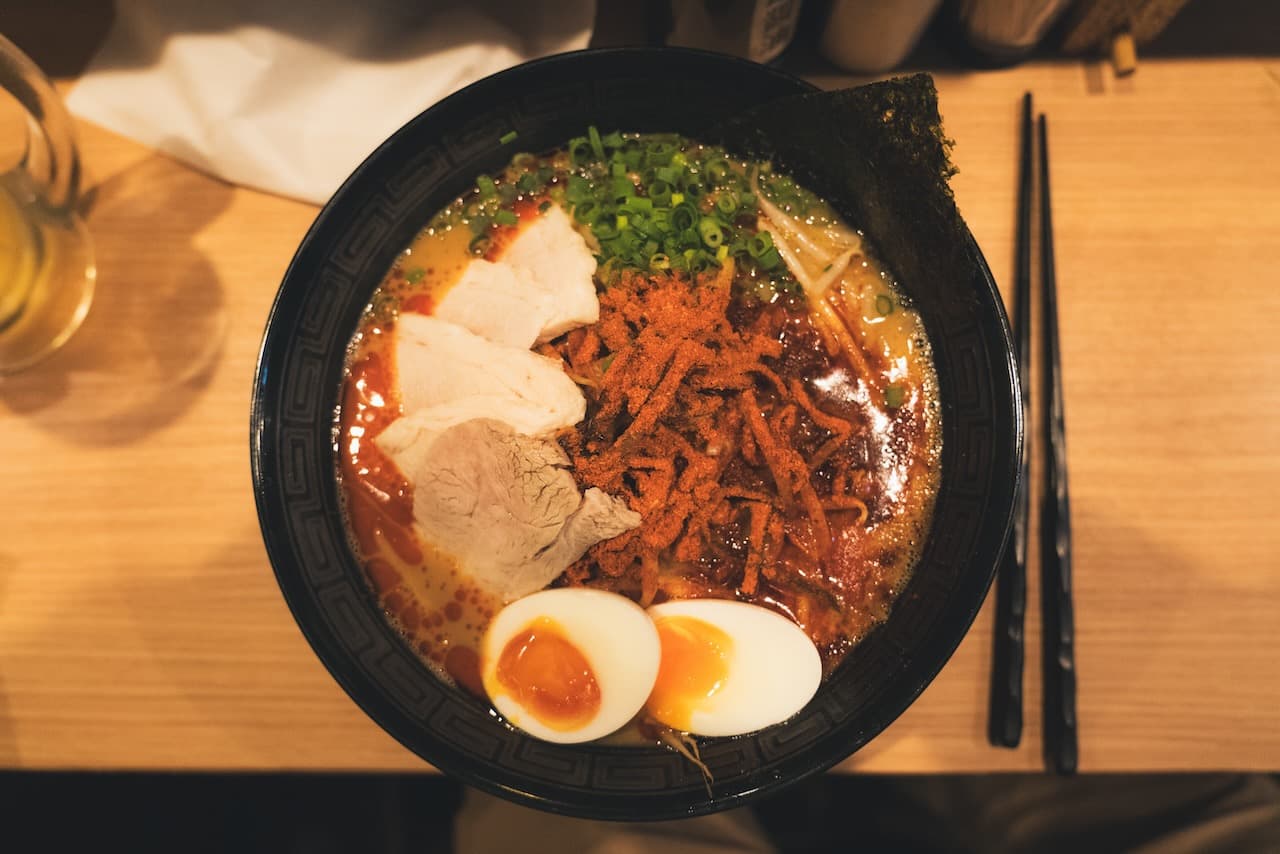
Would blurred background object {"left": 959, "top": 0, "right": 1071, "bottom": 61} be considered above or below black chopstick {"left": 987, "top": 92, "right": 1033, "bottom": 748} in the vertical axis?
above

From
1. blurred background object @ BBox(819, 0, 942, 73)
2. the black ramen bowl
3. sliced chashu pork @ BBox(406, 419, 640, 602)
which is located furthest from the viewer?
blurred background object @ BBox(819, 0, 942, 73)

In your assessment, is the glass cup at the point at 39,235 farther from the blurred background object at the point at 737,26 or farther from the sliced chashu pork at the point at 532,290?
the blurred background object at the point at 737,26

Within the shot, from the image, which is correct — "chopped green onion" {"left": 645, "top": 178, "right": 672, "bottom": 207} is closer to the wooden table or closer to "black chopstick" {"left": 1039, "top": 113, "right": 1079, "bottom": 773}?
the wooden table

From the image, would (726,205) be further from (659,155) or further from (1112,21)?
(1112,21)

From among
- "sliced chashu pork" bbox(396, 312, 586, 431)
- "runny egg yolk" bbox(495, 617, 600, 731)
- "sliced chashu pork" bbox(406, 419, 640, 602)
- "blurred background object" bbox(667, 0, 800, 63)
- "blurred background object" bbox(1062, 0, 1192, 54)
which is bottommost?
"runny egg yolk" bbox(495, 617, 600, 731)

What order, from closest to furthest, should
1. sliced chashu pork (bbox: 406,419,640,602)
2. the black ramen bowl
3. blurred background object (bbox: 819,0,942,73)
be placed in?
1. the black ramen bowl
2. sliced chashu pork (bbox: 406,419,640,602)
3. blurred background object (bbox: 819,0,942,73)

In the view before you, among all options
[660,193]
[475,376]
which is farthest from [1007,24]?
[475,376]

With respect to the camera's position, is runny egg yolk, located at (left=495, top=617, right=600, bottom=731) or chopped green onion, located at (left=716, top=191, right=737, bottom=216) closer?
runny egg yolk, located at (left=495, top=617, right=600, bottom=731)

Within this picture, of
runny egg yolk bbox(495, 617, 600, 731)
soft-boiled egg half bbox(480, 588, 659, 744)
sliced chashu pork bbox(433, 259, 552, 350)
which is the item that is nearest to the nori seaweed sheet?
sliced chashu pork bbox(433, 259, 552, 350)
